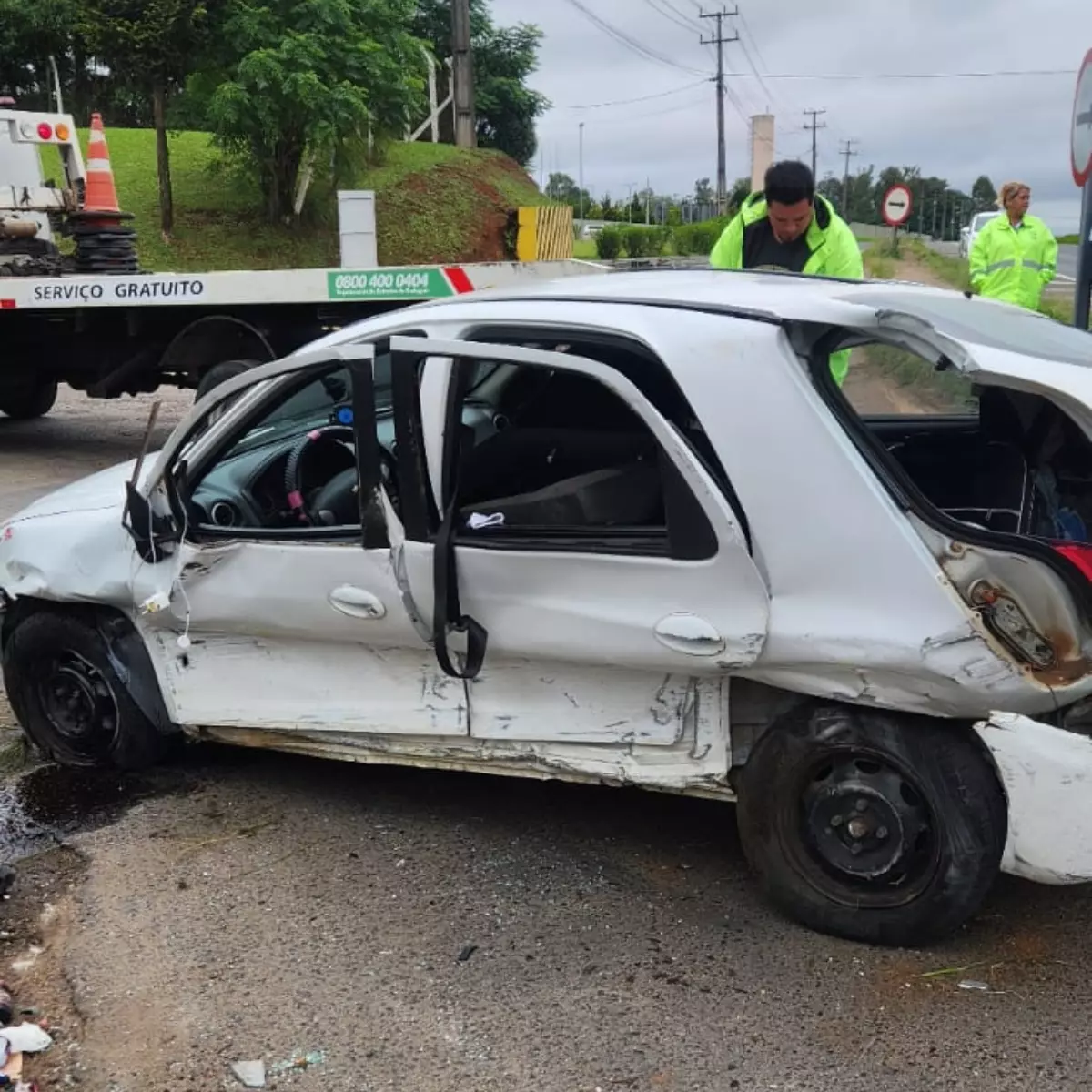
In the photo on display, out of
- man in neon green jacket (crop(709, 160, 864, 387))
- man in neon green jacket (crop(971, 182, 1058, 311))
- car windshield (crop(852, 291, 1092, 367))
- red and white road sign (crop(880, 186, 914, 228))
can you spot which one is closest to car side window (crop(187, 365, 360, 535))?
car windshield (crop(852, 291, 1092, 367))

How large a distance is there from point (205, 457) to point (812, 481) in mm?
1865

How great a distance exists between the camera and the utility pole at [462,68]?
28.3 meters

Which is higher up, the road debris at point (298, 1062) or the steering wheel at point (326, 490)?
the steering wheel at point (326, 490)

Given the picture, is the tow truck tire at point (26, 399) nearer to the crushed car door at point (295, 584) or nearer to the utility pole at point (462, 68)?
the crushed car door at point (295, 584)

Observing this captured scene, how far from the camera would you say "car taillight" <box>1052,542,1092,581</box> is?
2738 mm

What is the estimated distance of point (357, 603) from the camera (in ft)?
Answer: 10.9

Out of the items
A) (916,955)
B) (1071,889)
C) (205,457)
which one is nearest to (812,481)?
(916,955)

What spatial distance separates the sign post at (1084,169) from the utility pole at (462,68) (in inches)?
919

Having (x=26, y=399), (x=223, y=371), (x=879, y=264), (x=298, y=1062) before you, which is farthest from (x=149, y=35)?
(x=298, y=1062)

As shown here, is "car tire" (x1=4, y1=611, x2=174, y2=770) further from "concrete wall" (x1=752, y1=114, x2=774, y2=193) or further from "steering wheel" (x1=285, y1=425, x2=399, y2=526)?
"concrete wall" (x1=752, y1=114, x2=774, y2=193)

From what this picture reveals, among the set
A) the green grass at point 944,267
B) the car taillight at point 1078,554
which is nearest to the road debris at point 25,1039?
→ the car taillight at point 1078,554

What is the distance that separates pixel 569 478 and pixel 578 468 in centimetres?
7

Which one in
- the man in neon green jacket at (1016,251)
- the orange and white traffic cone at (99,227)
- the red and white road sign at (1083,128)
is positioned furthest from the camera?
the orange and white traffic cone at (99,227)

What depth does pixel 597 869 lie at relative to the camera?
3400 millimetres
